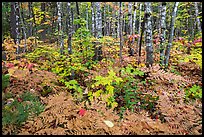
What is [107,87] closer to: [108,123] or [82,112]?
[82,112]

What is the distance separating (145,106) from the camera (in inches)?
227

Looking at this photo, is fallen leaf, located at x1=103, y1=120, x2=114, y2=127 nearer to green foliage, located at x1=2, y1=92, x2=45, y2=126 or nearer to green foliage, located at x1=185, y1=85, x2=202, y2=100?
green foliage, located at x1=2, y1=92, x2=45, y2=126

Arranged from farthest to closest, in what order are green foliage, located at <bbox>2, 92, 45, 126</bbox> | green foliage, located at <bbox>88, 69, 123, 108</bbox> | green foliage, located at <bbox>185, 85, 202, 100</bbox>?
green foliage, located at <bbox>185, 85, 202, 100</bbox> → green foliage, located at <bbox>88, 69, 123, 108</bbox> → green foliage, located at <bbox>2, 92, 45, 126</bbox>

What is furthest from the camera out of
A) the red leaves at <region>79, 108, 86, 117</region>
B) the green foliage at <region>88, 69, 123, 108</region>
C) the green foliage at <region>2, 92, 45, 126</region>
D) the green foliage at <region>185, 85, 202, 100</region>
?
the green foliage at <region>185, 85, 202, 100</region>

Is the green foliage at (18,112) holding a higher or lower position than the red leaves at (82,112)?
higher

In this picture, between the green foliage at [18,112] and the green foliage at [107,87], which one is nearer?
the green foliage at [18,112]

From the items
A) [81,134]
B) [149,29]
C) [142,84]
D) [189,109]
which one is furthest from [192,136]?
[149,29]

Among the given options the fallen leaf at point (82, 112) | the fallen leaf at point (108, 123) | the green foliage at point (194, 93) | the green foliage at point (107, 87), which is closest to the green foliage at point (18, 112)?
the fallen leaf at point (82, 112)

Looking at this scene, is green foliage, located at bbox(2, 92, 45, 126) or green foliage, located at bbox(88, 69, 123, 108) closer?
green foliage, located at bbox(2, 92, 45, 126)

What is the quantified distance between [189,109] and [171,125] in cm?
66

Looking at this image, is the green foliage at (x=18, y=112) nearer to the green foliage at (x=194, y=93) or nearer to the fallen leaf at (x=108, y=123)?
the fallen leaf at (x=108, y=123)

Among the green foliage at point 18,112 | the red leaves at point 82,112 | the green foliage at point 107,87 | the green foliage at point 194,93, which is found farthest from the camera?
the green foliage at point 194,93

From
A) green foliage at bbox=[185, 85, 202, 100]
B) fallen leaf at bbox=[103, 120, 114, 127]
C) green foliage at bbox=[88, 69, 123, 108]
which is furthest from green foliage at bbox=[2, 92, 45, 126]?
green foliage at bbox=[185, 85, 202, 100]

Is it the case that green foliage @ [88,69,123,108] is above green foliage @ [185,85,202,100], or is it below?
above
